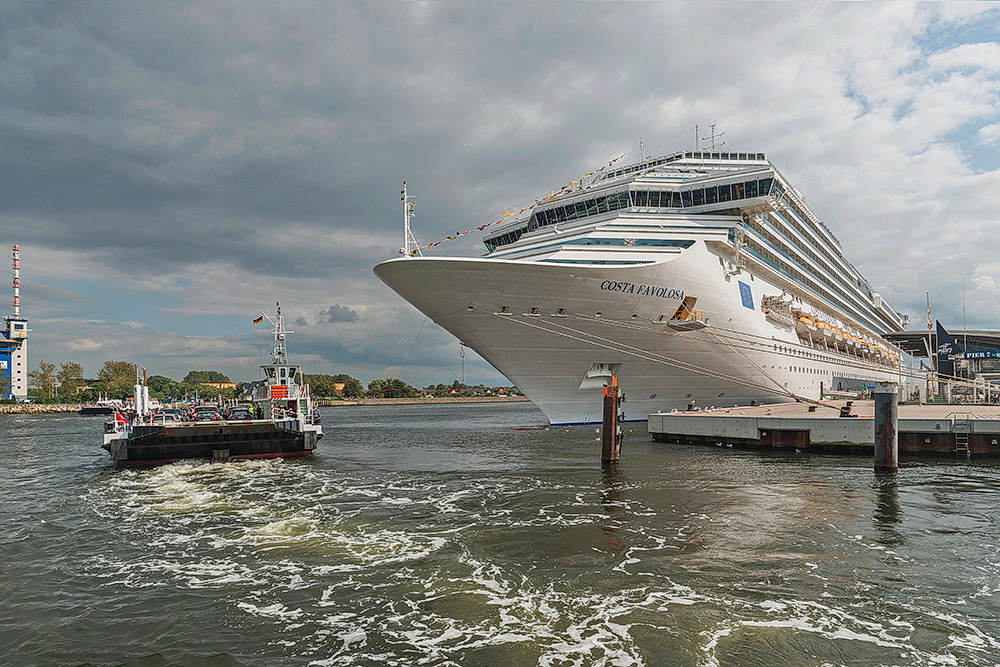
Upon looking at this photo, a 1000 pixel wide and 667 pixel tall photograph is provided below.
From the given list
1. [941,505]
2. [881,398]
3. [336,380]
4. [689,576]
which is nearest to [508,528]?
[689,576]

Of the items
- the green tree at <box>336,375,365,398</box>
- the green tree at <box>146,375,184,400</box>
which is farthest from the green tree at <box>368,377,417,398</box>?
the green tree at <box>146,375,184,400</box>

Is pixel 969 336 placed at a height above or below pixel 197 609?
above

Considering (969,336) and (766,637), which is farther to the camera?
(969,336)

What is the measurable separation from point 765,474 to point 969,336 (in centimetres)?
9630

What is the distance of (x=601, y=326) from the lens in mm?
27594

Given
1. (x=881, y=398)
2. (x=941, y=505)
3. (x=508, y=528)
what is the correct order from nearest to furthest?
(x=508, y=528) → (x=941, y=505) → (x=881, y=398)

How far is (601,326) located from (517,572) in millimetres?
18907

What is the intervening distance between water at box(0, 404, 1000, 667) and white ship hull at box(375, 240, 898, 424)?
9.13 m

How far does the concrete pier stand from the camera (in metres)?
21.6

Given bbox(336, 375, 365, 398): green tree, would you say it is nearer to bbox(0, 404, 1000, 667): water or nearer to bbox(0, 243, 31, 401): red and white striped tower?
bbox(0, 243, 31, 401): red and white striped tower

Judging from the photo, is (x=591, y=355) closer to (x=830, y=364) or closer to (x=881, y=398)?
(x=881, y=398)

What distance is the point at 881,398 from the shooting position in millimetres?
18719

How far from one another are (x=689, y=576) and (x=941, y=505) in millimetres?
9088

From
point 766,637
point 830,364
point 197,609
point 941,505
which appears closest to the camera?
point 766,637
